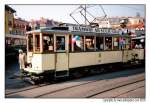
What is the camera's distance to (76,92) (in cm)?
924

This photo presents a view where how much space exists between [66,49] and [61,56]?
1.34 ft

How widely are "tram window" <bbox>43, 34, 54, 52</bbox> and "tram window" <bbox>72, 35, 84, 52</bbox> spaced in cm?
114

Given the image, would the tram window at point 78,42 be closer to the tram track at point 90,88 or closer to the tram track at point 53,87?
the tram track at point 53,87

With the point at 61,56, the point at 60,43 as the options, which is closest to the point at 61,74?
the point at 61,56

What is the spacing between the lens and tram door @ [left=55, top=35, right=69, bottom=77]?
10894 millimetres

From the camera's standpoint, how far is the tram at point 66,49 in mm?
10586

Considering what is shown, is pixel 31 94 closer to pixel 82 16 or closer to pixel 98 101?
pixel 98 101

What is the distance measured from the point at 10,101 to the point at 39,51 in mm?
2680

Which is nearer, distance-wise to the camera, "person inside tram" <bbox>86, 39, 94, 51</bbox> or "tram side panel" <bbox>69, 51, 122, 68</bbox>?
"tram side panel" <bbox>69, 51, 122, 68</bbox>

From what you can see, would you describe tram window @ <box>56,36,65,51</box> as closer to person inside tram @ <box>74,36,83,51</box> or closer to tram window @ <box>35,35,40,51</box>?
person inside tram @ <box>74,36,83,51</box>

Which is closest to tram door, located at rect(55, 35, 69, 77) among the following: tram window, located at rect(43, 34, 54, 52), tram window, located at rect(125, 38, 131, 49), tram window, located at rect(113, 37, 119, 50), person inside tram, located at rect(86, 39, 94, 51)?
tram window, located at rect(43, 34, 54, 52)

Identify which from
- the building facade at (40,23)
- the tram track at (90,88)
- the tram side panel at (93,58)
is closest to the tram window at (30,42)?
the building facade at (40,23)

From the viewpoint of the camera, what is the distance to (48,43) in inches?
423
